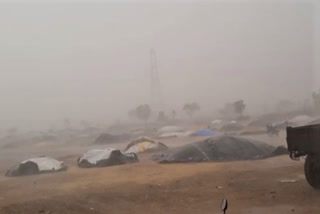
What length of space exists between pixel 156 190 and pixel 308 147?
121 centimetres

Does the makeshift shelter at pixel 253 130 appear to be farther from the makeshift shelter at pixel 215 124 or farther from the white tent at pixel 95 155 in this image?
the white tent at pixel 95 155

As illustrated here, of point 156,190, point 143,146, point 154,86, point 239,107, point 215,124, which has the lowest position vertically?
point 156,190

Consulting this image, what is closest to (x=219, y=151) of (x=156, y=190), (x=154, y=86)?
(x=156, y=190)

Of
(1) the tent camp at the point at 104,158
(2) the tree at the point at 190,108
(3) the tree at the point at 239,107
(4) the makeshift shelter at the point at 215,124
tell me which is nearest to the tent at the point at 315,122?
(3) the tree at the point at 239,107

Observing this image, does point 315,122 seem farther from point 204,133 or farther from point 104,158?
point 104,158

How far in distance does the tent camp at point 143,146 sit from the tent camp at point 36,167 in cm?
51

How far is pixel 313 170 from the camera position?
325cm

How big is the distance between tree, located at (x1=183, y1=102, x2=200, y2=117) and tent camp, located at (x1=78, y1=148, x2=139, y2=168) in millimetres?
521

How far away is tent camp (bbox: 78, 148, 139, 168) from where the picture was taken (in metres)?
3.12

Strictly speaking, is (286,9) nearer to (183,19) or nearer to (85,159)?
(183,19)

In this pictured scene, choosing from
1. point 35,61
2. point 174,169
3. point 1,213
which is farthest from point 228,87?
point 1,213

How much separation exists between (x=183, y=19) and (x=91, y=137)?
1129 millimetres

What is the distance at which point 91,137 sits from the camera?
313 cm

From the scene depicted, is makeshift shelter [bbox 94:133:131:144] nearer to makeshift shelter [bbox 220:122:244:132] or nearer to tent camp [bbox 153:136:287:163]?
tent camp [bbox 153:136:287:163]
